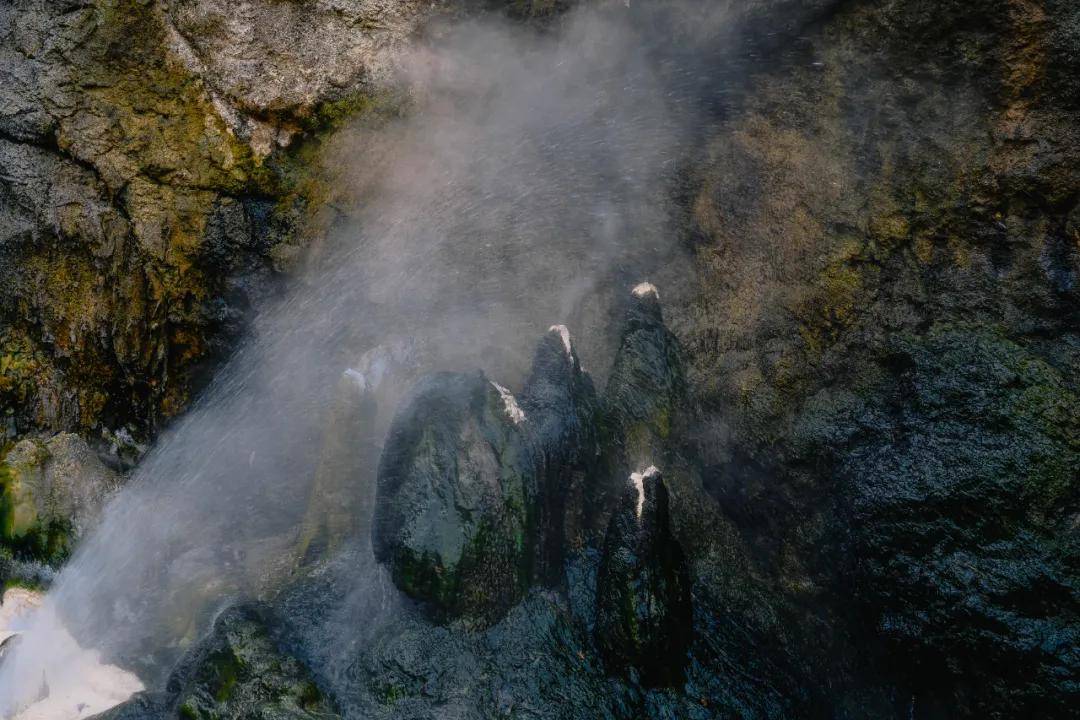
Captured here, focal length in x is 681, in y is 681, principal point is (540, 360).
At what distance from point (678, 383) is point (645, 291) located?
69 cm

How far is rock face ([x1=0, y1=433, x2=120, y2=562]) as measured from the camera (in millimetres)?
4293

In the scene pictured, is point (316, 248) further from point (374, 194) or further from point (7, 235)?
point (7, 235)

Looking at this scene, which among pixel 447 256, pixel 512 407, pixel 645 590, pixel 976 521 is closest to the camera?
pixel 976 521

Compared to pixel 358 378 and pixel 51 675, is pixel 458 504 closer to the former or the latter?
pixel 358 378

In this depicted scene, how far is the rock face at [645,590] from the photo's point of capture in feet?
11.1

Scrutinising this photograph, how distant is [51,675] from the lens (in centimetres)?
367

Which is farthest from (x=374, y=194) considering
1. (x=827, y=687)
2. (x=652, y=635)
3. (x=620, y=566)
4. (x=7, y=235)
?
(x=827, y=687)

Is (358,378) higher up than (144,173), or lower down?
lower down

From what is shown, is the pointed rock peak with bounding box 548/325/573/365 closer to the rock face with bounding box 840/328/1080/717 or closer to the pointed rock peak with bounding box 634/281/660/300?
the pointed rock peak with bounding box 634/281/660/300

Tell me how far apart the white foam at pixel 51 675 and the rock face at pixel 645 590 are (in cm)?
255

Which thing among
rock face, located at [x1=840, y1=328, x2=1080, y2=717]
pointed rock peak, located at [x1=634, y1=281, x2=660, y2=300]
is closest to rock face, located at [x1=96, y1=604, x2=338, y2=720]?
rock face, located at [x1=840, y1=328, x2=1080, y2=717]

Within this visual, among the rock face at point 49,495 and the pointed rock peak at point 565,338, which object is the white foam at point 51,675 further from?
the pointed rock peak at point 565,338

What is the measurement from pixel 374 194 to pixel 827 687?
4382mm

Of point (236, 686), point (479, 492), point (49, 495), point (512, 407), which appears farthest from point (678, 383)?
point (49, 495)
